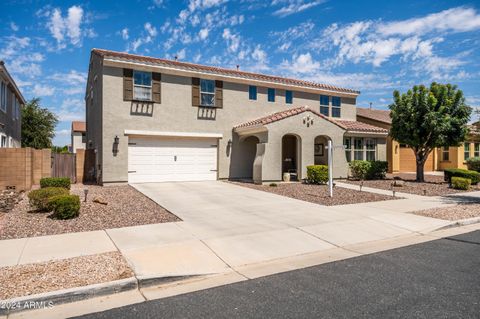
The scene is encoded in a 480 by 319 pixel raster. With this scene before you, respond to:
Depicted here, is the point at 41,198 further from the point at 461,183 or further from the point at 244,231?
the point at 461,183

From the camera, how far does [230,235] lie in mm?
7434

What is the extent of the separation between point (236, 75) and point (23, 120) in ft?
95.4

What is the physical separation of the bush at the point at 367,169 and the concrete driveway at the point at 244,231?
743 cm

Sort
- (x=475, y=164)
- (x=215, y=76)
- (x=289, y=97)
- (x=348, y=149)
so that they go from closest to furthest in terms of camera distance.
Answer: (x=215, y=76) → (x=348, y=149) → (x=289, y=97) → (x=475, y=164)

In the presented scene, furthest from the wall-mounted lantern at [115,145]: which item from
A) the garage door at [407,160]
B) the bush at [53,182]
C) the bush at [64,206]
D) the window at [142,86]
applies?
the garage door at [407,160]

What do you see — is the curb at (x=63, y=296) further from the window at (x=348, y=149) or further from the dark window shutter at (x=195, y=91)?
the window at (x=348, y=149)

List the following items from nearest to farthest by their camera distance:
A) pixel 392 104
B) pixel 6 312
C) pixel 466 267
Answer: pixel 6 312, pixel 466 267, pixel 392 104

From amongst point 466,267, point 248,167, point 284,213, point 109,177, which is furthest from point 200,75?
point 466,267

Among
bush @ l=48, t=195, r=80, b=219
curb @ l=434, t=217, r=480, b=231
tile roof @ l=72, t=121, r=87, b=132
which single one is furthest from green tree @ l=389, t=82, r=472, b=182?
tile roof @ l=72, t=121, r=87, b=132

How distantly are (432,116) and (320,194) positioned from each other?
27.5 ft

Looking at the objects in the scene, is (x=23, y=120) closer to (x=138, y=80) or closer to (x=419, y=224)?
(x=138, y=80)

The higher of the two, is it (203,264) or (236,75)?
(236,75)

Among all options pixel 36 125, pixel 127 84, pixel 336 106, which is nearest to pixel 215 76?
pixel 127 84

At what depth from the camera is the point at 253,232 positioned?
7.72 metres
